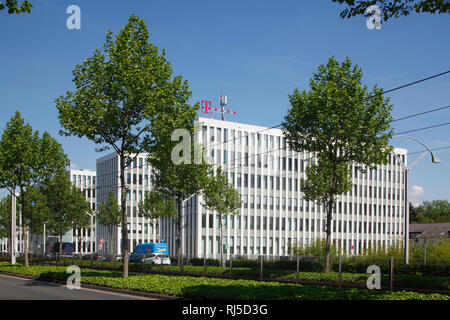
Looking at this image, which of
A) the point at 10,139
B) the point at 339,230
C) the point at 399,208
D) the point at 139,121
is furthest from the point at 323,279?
the point at 399,208

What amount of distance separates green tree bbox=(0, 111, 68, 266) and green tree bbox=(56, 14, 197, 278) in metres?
13.1

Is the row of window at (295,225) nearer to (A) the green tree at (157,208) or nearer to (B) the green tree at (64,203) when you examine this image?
(A) the green tree at (157,208)

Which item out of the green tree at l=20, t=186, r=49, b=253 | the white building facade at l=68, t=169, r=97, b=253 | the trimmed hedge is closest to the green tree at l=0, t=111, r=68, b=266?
the trimmed hedge

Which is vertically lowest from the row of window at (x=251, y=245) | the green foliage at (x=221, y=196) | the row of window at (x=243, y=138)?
the row of window at (x=251, y=245)

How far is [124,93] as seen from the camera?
25953mm

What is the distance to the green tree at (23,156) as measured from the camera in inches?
1510

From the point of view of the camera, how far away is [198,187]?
145 ft

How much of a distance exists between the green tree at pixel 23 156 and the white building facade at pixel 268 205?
40454 mm

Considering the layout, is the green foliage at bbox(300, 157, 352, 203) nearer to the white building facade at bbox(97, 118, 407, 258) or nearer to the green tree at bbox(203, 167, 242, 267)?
the green tree at bbox(203, 167, 242, 267)

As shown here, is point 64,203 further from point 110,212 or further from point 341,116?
point 341,116

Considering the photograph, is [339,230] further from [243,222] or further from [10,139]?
[10,139]

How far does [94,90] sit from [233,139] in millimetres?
62058

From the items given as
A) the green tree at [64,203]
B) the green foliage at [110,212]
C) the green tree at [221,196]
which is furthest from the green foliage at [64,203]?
the green tree at [221,196]

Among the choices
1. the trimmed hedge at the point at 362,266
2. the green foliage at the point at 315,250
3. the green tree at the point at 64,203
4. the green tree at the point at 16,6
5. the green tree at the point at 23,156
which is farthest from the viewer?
the green tree at the point at 64,203
